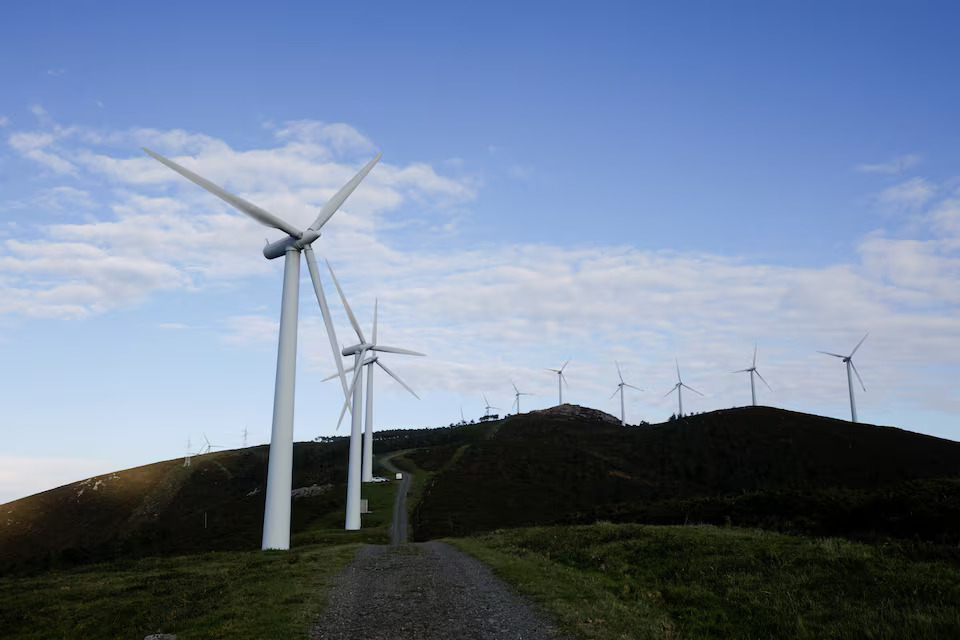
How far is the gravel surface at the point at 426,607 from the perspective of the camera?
1588 cm

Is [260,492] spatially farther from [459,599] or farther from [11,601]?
[459,599]

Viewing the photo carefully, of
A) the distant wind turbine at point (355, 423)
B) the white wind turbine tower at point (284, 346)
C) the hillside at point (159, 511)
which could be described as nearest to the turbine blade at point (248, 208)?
the white wind turbine tower at point (284, 346)

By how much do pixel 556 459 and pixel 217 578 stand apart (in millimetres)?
105355

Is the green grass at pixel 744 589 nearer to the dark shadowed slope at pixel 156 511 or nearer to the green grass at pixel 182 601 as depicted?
the green grass at pixel 182 601

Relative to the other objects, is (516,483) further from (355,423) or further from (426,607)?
(426,607)

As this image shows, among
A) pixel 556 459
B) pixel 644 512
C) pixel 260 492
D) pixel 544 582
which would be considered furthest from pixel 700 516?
pixel 260 492

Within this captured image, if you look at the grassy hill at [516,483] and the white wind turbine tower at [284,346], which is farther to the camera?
the grassy hill at [516,483]

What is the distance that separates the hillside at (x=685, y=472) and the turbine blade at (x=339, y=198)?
35.4m

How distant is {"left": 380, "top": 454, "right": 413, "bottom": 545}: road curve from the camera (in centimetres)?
7089

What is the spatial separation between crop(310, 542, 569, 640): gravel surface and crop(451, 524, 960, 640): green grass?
1053 millimetres

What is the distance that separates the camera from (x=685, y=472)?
119 m

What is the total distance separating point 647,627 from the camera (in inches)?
614

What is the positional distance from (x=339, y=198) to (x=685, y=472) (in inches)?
3650

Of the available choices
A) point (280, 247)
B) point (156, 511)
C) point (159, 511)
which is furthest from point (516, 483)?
point (280, 247)
